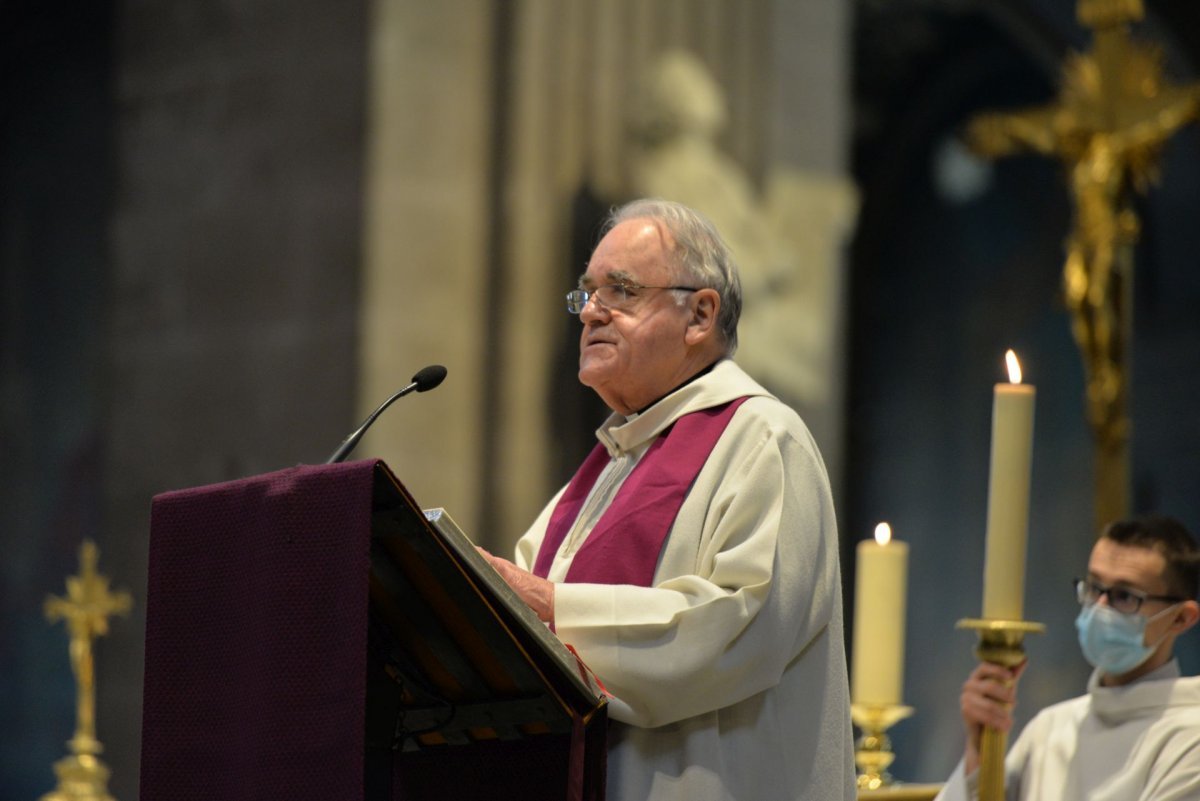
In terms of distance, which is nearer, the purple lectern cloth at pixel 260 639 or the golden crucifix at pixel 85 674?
the purple lectern cloth at pixel 260 639

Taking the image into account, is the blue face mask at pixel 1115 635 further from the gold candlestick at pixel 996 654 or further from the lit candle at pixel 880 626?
the gold candlestick at pixel 996 654

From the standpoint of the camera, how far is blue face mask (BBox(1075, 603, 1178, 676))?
4402 mm

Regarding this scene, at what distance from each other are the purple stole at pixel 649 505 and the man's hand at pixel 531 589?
17 cm

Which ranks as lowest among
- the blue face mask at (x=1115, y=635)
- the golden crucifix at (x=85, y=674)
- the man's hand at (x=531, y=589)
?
the golden crucifix at (x=85, y=674)

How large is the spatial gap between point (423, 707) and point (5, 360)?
6839mm

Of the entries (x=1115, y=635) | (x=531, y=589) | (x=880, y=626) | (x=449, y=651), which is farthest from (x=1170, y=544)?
(x=449, y=651)

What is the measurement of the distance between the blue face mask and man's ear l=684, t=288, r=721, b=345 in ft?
4.69

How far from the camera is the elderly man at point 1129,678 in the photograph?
436 cm

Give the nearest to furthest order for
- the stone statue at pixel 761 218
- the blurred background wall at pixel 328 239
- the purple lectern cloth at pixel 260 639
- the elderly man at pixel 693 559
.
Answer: the purple lectern cloth at pixel 260 639 < the elderly man at pixel 693 559 < the blurred background wall at pixel 328 239 < the stone statue at pixel 761 218

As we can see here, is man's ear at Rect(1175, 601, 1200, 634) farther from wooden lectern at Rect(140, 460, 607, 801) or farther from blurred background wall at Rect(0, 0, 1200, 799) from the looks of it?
blurred background wall at Rect(0, 0, 1200, 799)

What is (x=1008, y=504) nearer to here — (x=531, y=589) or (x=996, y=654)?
(x=996, y=654)

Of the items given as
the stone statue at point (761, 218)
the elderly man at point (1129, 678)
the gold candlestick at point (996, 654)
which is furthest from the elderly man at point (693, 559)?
the stone statue at point (761, 218)

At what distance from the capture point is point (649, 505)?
3258 millimetres

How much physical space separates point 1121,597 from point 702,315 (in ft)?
4.90
